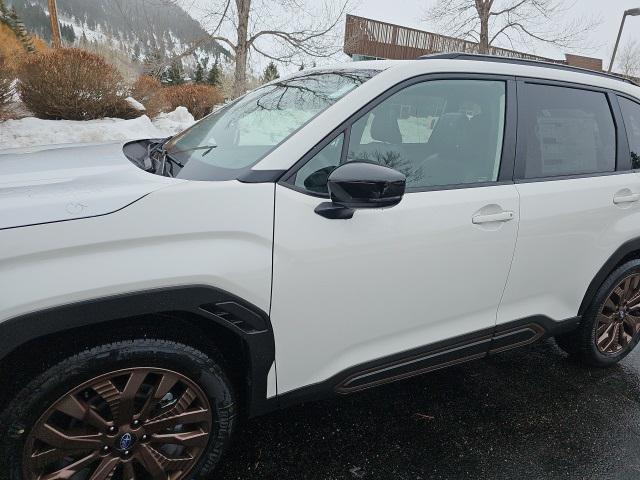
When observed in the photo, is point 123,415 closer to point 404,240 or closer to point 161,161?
point 161,161

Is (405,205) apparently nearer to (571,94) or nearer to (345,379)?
(345,379)

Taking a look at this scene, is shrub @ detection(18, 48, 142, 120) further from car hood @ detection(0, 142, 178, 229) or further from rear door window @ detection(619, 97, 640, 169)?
rear door window @ detection(619, 97, 640, 169)

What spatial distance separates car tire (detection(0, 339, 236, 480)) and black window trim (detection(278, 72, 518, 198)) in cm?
77

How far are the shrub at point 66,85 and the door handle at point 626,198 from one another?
8.98m

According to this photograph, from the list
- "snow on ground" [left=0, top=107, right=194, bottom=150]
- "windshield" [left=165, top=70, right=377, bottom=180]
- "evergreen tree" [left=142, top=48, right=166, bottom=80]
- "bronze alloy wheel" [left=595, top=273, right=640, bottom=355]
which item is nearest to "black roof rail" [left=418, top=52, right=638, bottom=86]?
"windshield" [left=165, top=70, right=377, bottom=180]

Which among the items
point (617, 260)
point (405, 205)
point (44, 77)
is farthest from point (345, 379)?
point (44, 77)

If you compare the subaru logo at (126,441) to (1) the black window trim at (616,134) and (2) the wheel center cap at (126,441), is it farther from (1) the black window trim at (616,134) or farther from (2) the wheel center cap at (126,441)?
(1) the black window trim at (616,134)

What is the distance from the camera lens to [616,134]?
2.65m

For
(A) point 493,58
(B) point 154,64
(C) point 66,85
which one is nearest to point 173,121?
(B) point 154,64

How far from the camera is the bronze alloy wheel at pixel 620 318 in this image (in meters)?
2.83

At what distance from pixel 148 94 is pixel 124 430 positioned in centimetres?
1062

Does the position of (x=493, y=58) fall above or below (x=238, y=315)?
above

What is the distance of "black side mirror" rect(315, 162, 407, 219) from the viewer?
1571 mm

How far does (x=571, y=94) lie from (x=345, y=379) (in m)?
1.97
